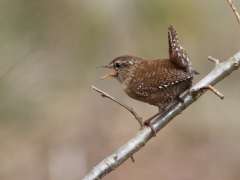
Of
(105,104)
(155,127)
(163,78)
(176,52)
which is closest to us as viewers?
(155,127)

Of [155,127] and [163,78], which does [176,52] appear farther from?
[155,127]

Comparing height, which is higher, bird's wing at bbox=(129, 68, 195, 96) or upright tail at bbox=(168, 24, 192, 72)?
upright tail at bbox=(168, 24, 192, 72)

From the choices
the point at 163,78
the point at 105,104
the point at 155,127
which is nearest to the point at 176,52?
the point at 163,78

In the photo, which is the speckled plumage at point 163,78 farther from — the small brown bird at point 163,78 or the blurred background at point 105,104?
the blurred background at point 105,104

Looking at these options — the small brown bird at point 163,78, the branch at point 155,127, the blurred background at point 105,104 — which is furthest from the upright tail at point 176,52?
the blurred background at point 105,104

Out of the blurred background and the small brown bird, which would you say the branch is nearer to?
the small brown bird

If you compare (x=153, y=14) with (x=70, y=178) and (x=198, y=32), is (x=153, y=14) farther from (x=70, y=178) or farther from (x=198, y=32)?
(x=70, y=178)

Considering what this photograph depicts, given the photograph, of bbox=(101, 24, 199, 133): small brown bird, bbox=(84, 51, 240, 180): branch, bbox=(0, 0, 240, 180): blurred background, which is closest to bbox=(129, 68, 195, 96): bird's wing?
bbox=(101, 24, 199, 133): small brown bird
